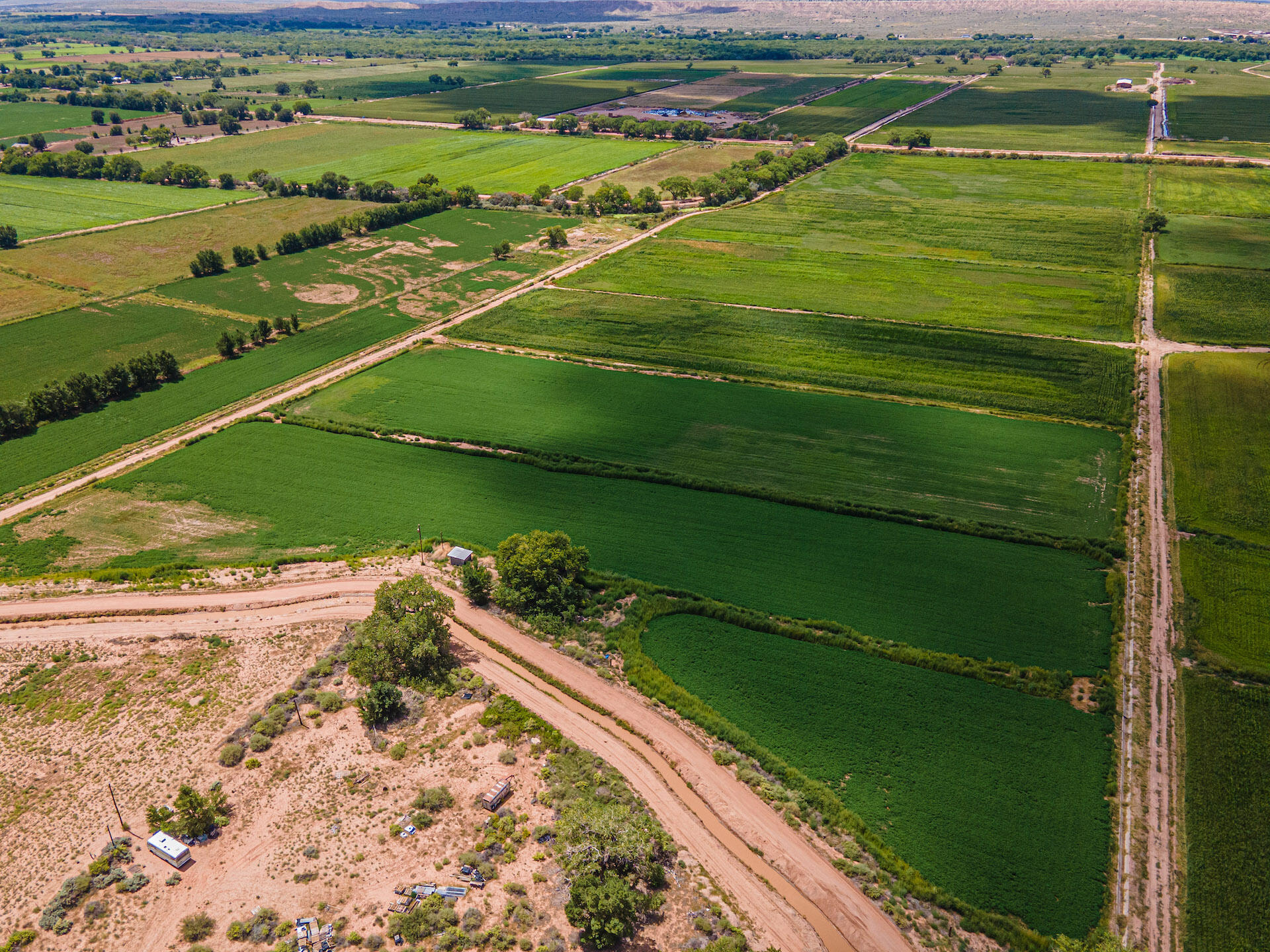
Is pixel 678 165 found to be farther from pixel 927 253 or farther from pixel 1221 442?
pixel 1221 442

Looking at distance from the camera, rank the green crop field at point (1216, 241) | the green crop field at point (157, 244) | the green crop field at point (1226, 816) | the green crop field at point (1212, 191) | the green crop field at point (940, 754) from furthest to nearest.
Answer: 1. the green crop field at point (1212, 191)
2. the green crop field at point (1216, 241)
3. the green crop field at point (157, 244)
4. the green crop field at point (940, 754)
5. the green crop field at point (1226, 816)

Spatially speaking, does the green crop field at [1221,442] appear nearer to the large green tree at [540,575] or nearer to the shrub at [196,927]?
the large green tree at [540,575]

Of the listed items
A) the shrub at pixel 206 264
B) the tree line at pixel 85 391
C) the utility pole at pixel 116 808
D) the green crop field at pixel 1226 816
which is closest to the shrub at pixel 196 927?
the utility pole at pixel 116 808

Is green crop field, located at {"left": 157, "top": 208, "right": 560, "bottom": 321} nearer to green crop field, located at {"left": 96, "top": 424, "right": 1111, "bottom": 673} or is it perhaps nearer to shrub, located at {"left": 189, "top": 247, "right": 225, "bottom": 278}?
shrub, located at {"left": 189, "top": 247, "right": 225, "bottom": 278}

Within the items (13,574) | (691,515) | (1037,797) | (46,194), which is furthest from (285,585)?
(46,194)

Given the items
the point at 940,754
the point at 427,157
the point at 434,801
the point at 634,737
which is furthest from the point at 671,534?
the point at 427,157

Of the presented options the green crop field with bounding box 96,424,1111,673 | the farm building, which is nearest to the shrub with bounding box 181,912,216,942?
the farm building

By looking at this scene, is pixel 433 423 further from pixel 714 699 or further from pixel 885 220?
pixel 885 220
